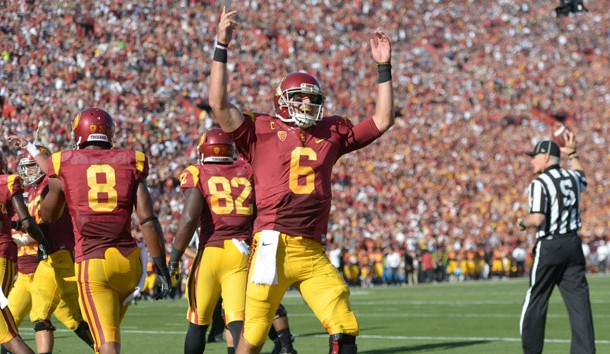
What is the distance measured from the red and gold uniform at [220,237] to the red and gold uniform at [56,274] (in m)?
1.08

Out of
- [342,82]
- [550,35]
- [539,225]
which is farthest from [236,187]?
[550,35]

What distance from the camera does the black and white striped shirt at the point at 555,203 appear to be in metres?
8.20

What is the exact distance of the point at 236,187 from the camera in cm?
835

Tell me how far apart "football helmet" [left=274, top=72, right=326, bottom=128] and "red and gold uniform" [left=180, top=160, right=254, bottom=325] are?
7.20 ft

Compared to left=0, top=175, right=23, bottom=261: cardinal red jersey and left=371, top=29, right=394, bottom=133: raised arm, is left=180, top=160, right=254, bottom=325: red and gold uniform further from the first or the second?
left=371, top=29, right=394, bottom=133: raised arm

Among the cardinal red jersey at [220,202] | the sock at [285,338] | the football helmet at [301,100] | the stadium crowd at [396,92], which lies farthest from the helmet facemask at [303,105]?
the stadium crowd at [396,92]

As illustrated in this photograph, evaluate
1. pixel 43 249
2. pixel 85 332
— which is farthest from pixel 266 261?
pixel 85 332

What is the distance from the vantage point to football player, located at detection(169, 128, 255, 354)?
787cm

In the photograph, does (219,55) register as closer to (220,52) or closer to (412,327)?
(220,52)

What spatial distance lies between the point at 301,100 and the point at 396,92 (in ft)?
101

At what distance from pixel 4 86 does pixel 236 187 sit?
19.7m

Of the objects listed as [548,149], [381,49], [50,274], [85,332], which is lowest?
[85,332]

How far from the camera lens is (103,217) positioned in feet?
21.1

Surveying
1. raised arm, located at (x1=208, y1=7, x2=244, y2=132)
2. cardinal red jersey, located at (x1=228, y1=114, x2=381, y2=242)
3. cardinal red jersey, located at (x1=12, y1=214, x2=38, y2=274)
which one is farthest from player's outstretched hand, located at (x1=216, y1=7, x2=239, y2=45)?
cardinal red jersey, located at (x1=12, y1=214, x2=38, y2=274)
